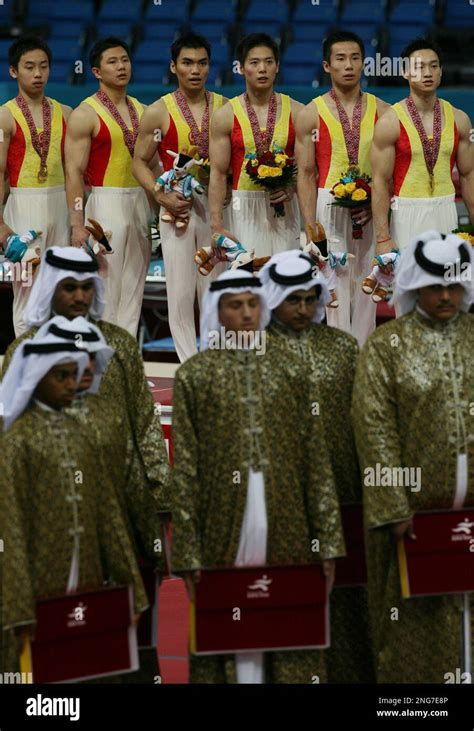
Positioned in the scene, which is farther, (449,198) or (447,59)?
(447,59)

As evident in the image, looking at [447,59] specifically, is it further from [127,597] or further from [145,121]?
[127,597]

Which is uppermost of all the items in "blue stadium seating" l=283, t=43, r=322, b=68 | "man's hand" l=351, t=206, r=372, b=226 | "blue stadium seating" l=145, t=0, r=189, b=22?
"blue stadium seating" l=145, t=0, r=189, b=22

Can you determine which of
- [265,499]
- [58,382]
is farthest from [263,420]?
[58,382]

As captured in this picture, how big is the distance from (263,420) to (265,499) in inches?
10.2

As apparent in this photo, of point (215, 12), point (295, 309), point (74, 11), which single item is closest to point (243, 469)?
point (295, 309)

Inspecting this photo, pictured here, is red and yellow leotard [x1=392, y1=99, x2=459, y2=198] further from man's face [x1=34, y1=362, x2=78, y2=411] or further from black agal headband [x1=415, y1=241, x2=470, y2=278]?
man's face [x1=34, y1=362, x2=78, y2=411]

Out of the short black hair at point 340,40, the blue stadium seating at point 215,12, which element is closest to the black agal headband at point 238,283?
the short black hair at point 340,40

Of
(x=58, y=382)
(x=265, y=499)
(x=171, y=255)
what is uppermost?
(x=171, y=255)

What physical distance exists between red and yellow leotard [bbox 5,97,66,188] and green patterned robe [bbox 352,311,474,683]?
353cm

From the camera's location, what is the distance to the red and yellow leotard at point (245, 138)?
8.33 meters

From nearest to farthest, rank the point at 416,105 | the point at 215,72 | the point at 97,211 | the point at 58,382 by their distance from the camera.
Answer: the point at 58,382 → the point at 416,105 → the point at 97,211 → the point at 215,72

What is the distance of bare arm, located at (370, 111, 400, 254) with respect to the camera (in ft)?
26.5

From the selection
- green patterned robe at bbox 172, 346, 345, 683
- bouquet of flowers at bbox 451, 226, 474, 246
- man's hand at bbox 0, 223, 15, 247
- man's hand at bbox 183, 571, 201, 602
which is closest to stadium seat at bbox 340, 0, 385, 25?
man's hand at bbox 0, 223, 15, 247

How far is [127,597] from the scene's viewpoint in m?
5.34
